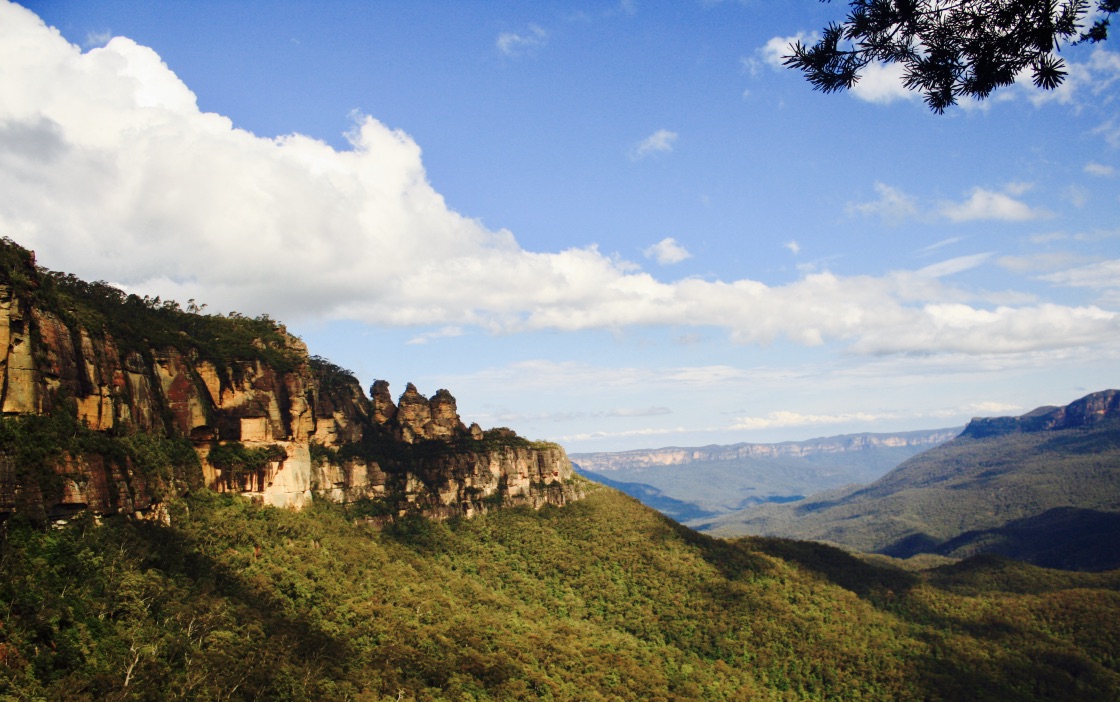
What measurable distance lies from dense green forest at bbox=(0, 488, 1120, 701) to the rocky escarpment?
335 centimetres

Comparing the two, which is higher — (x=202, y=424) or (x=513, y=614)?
(x=202, y=424)

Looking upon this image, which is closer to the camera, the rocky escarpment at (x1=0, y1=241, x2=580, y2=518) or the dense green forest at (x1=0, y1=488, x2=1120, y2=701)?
the dense green forest at (x1=0, y1=488, x2=1120, y2=701)

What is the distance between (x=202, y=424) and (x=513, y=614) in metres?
39.1

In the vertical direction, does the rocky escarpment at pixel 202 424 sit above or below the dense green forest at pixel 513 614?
above

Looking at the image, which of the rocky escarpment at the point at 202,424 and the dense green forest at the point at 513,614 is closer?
the dense green forest at the point at 513,614

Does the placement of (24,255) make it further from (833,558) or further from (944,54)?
(833,558)

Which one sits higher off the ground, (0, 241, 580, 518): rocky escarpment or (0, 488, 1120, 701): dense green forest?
(0, 241, 580, 518): rocky escarpment

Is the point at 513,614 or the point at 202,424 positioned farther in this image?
the point at 513,614

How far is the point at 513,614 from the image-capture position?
80688 millimetres

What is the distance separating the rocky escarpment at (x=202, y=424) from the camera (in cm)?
4706

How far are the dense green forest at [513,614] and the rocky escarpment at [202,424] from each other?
3.35m

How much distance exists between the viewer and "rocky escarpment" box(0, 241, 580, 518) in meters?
47.1

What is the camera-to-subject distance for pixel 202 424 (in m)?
70.2

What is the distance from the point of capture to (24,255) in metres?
50.2
